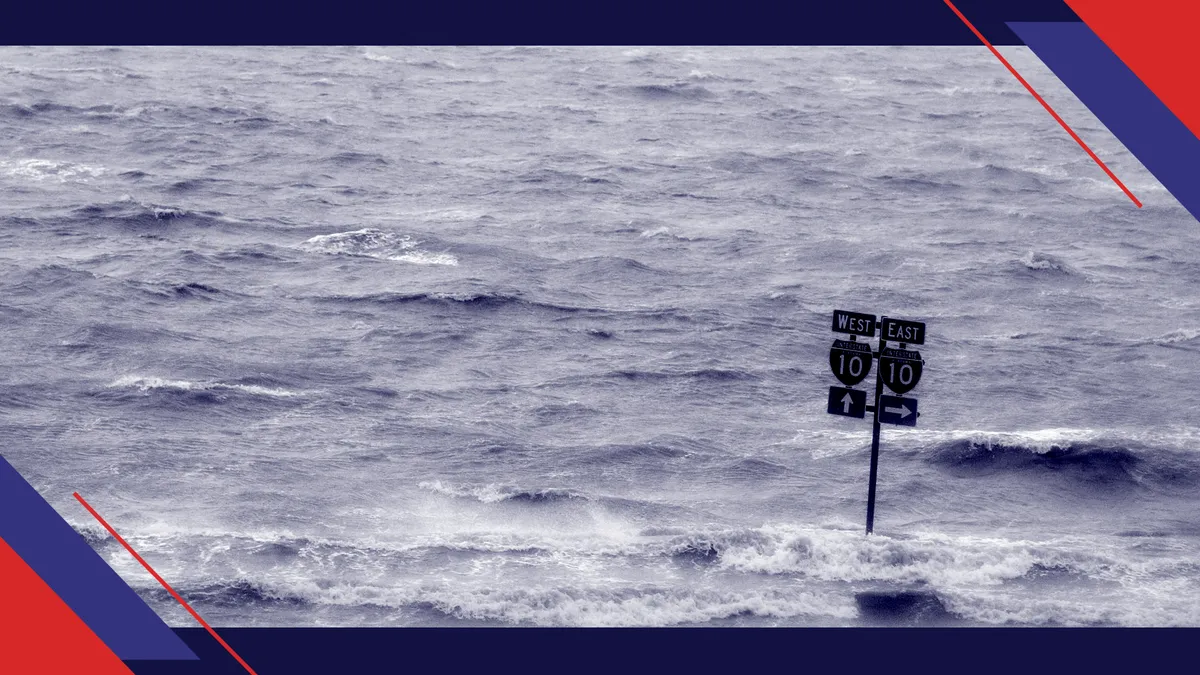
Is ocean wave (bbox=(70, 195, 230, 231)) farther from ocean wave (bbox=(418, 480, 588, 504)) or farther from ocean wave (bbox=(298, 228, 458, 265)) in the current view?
ocean wave (bbox=(418, 480, 588, 504))

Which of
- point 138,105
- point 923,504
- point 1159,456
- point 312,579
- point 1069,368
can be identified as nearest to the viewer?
point 312,579

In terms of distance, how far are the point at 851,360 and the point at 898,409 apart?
1.32m

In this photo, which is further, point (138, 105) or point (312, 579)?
point (138, 105)

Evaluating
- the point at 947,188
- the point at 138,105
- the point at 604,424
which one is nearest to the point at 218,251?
the point at 604,424

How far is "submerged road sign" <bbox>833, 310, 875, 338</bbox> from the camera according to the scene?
3219 cm

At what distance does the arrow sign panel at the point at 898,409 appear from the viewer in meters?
32.4

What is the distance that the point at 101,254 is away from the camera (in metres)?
58.1

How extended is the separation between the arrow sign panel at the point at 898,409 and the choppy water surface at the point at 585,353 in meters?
3.39

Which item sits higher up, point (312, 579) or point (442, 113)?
point (442, 113)

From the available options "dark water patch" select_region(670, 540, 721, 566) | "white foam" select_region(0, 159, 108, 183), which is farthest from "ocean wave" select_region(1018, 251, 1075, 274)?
"white foam" select_region(0, 159, 108, 183)

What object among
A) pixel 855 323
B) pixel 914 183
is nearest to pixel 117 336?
pixel 855 323

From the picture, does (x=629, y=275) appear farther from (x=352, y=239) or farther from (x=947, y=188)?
(x=947, y=188)

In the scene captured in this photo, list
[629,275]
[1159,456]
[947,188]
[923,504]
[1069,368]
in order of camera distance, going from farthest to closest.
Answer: [947,188]
[629,275]
[1069,368]
[1159,456]
[923,504]

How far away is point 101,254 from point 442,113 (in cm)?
2882
